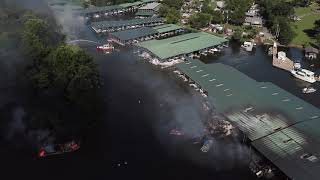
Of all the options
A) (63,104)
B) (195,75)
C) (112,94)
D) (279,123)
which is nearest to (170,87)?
(195,75)

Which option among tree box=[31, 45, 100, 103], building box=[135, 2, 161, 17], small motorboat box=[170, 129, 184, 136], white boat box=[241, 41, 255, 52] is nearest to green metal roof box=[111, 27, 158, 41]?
building box=[135, 2, 161, 17]

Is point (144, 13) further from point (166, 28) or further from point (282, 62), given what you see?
point (282, 62)

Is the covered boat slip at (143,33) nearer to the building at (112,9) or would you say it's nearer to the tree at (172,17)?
the tree at (172,17)

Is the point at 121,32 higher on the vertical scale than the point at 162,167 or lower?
higher

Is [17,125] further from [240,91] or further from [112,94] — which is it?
[240,91]

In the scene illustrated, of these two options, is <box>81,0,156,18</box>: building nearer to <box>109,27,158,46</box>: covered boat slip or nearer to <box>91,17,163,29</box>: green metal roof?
<box>91,17,163,29</box>: green metal roof

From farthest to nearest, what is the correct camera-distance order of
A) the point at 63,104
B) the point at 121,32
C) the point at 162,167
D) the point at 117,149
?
the point at 121,32, the point at 63,104, the point at 117,149, the point at 162,167
